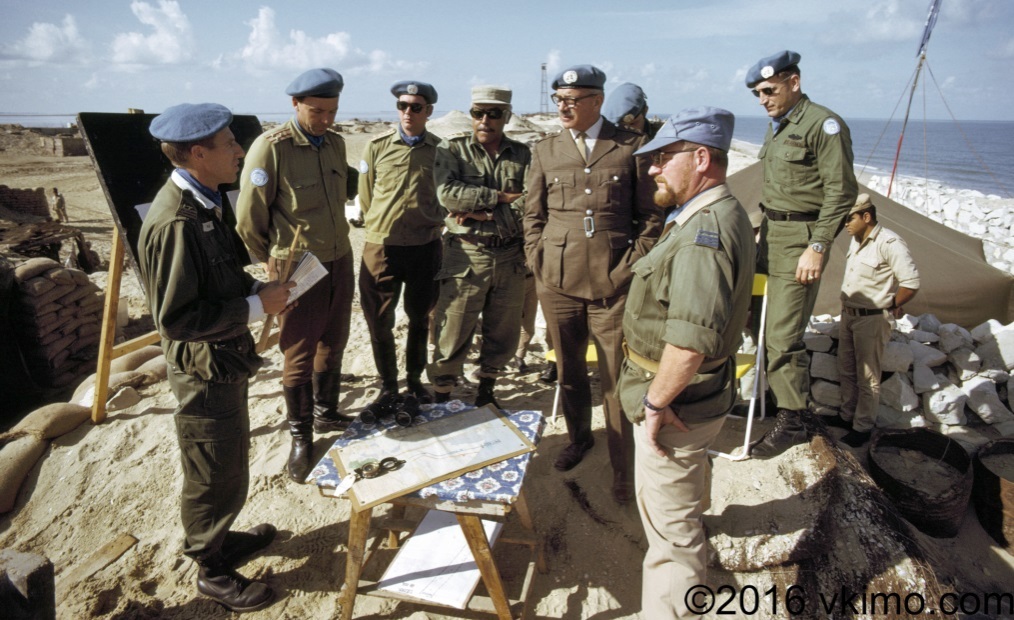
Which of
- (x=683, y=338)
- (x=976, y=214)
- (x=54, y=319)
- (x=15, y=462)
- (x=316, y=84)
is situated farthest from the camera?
(x=976, y=214)

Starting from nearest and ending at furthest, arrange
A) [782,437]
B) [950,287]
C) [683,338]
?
[683,338], [782,437], [950,287]

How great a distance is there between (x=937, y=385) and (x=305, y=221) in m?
5.29

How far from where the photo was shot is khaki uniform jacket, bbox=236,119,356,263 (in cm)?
332

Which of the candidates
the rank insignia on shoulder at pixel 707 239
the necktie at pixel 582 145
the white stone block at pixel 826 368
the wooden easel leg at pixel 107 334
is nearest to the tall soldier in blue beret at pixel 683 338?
the rank insignia on shoulder at pixel 707 239

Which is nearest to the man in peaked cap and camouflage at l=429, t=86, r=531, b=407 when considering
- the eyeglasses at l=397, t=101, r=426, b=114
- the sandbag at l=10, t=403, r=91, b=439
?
the eyeglasses at l=397, t=101, r=426, b=114

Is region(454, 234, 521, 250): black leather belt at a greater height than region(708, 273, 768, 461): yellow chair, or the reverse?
region(454, 234, 521, 250): black leather belt

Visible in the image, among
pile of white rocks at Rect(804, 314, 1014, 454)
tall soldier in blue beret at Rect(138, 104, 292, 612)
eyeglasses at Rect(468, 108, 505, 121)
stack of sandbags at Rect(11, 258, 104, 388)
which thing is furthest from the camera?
stack of sandbags at Rect(11, 258, 104, 388)

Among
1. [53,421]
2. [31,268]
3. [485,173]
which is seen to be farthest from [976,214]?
[31,268]

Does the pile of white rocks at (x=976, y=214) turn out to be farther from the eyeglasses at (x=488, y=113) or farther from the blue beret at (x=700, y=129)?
the blue beret at (x=700, y=129)

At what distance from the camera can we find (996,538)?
12.5 ft

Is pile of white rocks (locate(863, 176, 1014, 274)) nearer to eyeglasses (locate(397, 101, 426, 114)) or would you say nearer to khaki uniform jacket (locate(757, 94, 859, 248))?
khaki uniform jacket (locate(757, 94, 859, 248))

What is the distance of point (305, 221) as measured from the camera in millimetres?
3469

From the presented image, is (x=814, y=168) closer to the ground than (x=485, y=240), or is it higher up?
higher up

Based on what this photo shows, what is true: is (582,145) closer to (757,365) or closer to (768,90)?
(768,90)
